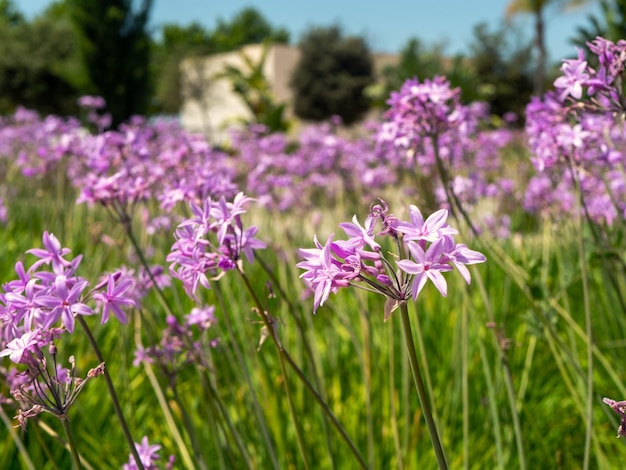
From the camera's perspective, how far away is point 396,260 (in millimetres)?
1020

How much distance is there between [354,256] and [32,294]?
61 cm

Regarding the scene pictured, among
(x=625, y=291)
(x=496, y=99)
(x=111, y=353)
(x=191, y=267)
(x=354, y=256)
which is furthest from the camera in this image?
(x=496, y=99)

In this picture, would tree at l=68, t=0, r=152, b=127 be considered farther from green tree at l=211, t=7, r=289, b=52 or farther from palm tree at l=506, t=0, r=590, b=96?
green tree at l=211, t=7, r=289, b=52

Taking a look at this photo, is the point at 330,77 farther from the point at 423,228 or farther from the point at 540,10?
the point at 423,228

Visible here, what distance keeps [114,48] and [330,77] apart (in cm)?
1224

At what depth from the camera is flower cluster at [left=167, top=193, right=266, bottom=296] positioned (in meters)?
1.33

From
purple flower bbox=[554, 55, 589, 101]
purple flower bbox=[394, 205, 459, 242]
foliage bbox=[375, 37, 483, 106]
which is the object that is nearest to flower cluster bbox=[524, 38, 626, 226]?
purple flower bbox=[554, 55, 589, 101]

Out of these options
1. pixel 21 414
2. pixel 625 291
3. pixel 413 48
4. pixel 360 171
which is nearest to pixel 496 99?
pixel 413 48

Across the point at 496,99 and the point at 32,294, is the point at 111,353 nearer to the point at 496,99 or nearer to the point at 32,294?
the point at 32,294

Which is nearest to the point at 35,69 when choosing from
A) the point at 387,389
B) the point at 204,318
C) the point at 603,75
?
the point at 387,389

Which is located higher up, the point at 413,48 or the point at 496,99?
the point at 413,48

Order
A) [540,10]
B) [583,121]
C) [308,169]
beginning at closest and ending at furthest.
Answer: [583,121], [308,169], [540,10]

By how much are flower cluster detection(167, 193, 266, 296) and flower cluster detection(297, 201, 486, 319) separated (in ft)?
1.05

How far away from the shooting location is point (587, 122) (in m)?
2.26
